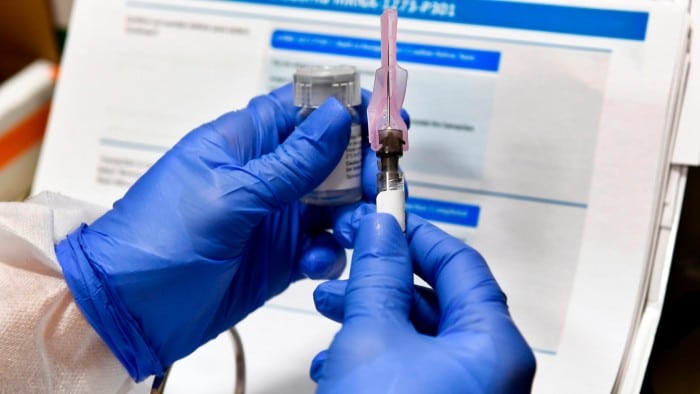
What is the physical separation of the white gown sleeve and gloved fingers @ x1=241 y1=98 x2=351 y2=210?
181mm

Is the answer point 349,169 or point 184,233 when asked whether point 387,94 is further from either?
→ point 184,233

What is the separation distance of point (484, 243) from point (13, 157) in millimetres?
665

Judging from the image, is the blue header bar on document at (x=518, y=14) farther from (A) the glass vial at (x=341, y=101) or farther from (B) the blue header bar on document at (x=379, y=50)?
(A) the glass vial at (x=341, y=101)

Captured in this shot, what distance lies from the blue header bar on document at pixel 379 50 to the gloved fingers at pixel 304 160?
0.20m

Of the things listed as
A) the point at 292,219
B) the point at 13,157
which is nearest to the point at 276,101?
the point at 292,219

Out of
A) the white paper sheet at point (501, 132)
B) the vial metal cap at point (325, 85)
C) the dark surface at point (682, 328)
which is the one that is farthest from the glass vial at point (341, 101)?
the dark surface at point (682, 328)

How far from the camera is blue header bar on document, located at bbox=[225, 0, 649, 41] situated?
0.71m

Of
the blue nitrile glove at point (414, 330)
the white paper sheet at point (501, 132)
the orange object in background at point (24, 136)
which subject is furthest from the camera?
the orange object in background at point (24, 136)

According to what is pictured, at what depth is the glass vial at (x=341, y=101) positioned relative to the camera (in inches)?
23.7

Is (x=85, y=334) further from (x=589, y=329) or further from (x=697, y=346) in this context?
(x=697, y=346)

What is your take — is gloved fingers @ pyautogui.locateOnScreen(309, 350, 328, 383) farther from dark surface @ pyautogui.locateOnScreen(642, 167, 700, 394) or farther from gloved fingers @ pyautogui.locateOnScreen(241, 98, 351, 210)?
dark surface @ pyautogui.locateOnScreen(642, 167, 700, 394)

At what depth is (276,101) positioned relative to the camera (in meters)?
0.68

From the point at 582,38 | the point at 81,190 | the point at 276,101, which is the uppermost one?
the point at 582,38

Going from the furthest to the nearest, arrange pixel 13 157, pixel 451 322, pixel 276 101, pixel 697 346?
pixel 13 157
pixel 697 346
pixel 276 101
pixel 451 322
